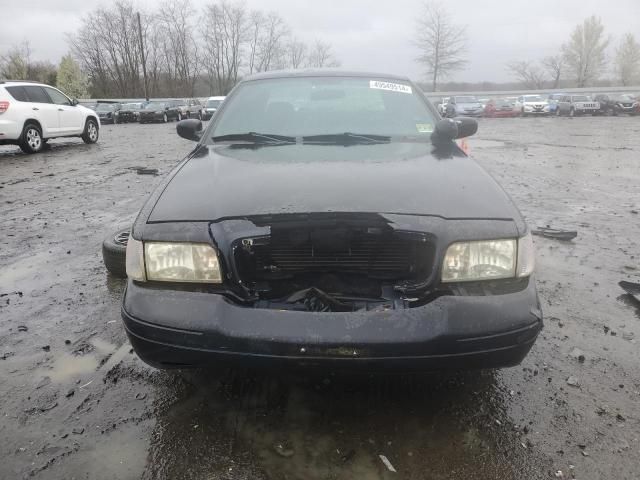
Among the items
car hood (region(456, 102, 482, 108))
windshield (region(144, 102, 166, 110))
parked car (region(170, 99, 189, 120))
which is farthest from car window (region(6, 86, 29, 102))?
car hood (region(456, 102, 482, 108))

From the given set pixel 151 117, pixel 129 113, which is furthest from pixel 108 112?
pixel 151 117

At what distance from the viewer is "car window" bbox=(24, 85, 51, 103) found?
12.0m

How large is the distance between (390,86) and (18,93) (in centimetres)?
1146

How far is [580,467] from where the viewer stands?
1856 mm

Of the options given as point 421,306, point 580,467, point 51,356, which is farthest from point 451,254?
point 51,356

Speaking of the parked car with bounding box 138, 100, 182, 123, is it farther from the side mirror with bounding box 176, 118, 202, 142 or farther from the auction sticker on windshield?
the auction sticker on windshield

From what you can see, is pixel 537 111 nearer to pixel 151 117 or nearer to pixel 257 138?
pixel 151 117

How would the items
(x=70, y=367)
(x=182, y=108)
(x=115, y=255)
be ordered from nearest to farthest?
1. (x=70, y=367)
2. (x=115, y=255)
3. (x=182, y=108)

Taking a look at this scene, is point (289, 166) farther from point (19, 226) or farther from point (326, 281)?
point (19, 226)

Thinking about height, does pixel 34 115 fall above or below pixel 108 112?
below

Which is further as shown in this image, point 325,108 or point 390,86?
point 390,86

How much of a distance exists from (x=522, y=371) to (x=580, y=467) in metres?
0.69

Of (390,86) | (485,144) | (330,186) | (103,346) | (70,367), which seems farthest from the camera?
(485,144)

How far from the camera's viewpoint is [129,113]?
29.9 m
